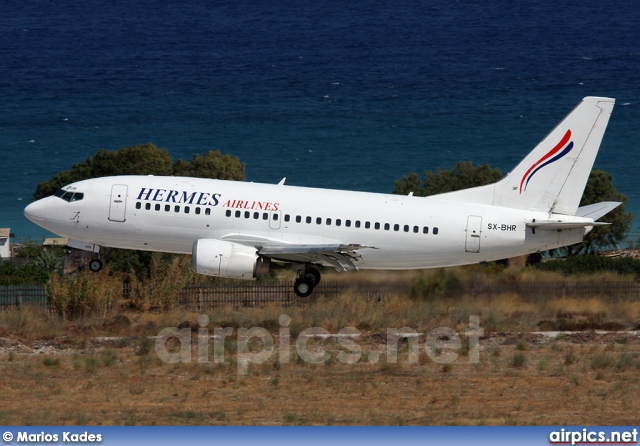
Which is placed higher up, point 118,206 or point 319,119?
point 319,119

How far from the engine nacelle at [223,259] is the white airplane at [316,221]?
0.04 metres

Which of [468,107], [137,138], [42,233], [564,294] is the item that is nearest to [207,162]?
[42,233]

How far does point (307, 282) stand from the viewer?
145 ft

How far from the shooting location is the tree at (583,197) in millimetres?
88312

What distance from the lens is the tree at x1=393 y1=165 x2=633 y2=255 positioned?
88312mm

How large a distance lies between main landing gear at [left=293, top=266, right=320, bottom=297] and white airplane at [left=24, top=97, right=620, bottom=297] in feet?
2.79

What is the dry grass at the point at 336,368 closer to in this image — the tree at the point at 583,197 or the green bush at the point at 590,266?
the green bush at the point at 590,266

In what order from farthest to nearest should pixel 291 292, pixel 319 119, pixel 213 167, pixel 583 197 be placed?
pixel 319 119 < pixel 213 167 < pixel 583 197 < pixel 291 292

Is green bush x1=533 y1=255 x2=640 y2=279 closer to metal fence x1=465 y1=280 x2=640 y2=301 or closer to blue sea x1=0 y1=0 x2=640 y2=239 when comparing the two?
metal fence x1=465 y1=280 x2=640 y2=301

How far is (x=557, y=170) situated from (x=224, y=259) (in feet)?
43.2

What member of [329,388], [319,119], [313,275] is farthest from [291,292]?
[319,119]

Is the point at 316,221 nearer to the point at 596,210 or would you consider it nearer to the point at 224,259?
the point at 224,259

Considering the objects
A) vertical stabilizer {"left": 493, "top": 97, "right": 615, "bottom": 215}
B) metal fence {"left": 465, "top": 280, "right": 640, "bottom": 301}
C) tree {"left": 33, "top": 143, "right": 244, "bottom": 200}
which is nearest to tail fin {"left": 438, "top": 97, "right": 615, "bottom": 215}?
vertical stabilizer {"left": 493, "top": 97, "right": 615, "bottom": 215}

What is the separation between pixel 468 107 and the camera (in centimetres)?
18362
